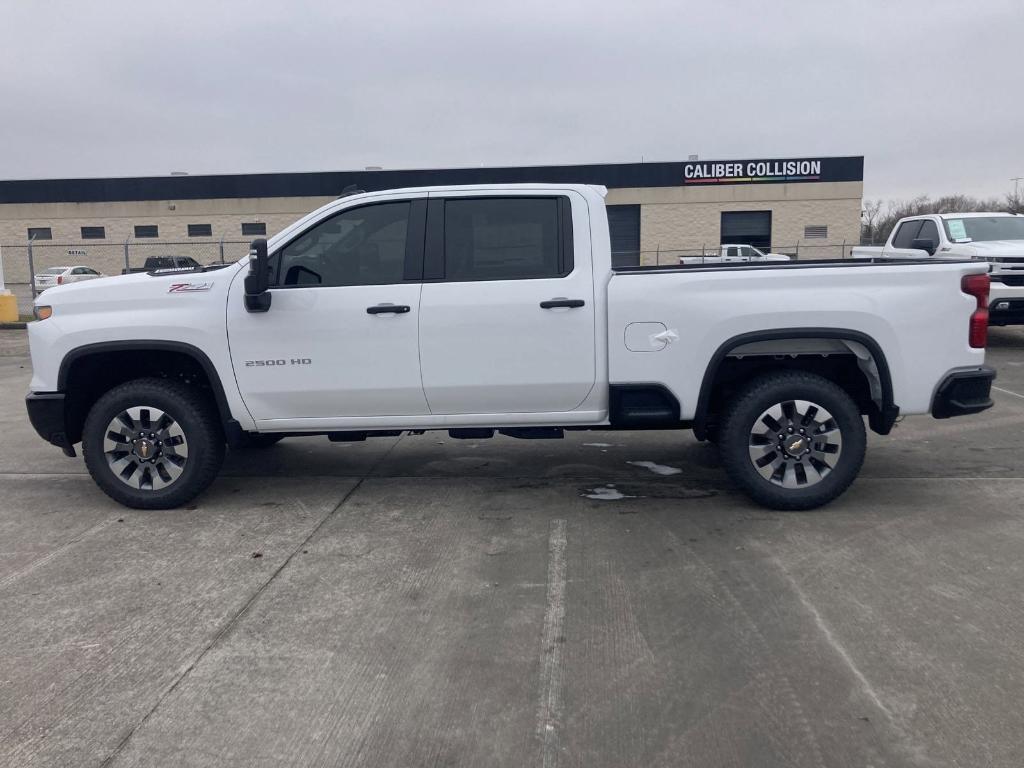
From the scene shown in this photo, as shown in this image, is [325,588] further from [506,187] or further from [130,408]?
[506,187]

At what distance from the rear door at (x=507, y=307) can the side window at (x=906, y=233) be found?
1173 cm

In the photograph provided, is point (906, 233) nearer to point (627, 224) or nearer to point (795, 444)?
point (795, 444)

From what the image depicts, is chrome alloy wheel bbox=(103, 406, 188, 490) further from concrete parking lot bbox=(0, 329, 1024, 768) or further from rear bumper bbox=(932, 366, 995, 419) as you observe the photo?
rear bumper bbox=(932, 366, 995, 419)

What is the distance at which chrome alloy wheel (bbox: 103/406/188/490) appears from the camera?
18.6 ft

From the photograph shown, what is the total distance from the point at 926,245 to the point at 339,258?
11.3m

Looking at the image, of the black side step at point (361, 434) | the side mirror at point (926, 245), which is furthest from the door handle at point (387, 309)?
the side mirror at point (926, 245)

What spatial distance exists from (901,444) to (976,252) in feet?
24.5

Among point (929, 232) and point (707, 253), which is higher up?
point (707, 253)

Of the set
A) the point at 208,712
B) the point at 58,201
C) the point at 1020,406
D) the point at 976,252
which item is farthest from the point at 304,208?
the point at 208,712

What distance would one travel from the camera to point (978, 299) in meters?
5.30

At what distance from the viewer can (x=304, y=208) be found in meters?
41.7

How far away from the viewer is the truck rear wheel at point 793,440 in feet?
17.6

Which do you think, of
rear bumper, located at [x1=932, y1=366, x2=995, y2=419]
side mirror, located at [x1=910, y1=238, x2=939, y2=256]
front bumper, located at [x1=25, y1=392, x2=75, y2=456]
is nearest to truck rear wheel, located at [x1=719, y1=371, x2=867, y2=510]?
rear bumper, located at [x1=932, y1=366, x2=995, y2=419]

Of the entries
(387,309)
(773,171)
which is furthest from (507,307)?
(773,171)
